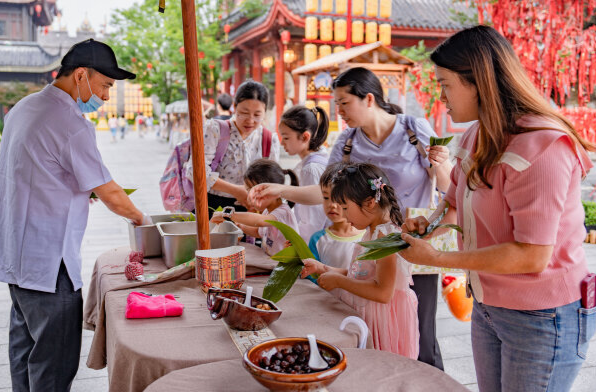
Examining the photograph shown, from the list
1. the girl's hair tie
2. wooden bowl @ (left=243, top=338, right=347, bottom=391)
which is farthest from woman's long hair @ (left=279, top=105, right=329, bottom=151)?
wooden bowl @ (left=243, top=338, right=347, bottom=391)

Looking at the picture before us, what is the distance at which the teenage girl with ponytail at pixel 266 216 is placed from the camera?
2694 mm

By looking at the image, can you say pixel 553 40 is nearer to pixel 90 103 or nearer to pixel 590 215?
pixel 590 215

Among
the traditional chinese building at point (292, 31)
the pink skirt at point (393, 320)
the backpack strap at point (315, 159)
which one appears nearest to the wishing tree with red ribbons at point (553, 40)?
the backpack strap at point (315, 159)

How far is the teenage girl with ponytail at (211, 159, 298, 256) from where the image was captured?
2.69 metres

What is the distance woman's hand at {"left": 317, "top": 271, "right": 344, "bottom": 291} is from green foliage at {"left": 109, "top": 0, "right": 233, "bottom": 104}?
16.2m

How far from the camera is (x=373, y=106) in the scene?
2537 millimetres

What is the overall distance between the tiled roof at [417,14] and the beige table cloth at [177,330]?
1203 cm

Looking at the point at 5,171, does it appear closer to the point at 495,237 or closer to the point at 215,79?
the point at 495,237

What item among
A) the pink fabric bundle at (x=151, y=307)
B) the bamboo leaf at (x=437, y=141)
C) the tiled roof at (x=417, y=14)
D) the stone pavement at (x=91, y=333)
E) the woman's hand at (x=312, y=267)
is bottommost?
the stone pavement at (x=91, y=333)

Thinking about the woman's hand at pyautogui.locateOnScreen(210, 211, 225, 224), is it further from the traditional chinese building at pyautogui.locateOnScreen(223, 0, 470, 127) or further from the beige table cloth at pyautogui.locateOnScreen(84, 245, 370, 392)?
the traditional chinese building at pyautogui.locateOnScreen(223, 0, 470, 127)

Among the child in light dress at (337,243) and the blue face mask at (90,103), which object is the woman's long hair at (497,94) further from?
the blue face mask at (90,103)

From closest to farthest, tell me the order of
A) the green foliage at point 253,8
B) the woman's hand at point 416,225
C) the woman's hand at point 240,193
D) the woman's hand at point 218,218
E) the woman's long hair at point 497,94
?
the woman's long hair at point 497,94
the woman's hand at point 416,225
the woman's hand at point 218,218
the woman's hand at point 240,193
the green foliage at point 253,8

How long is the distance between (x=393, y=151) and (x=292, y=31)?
Result: 12.1 m

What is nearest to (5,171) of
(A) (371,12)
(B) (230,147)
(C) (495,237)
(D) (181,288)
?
(D) (181,288)
